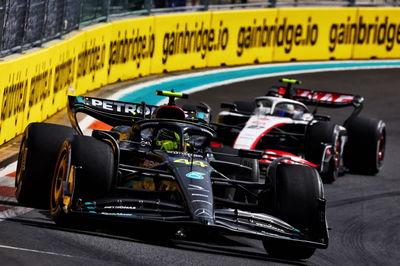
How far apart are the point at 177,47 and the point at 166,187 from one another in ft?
46.9

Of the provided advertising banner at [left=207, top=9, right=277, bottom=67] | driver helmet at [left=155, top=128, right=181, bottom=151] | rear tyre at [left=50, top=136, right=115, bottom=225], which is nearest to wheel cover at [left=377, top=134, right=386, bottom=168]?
driver helmet at [left=155, top=128, right=181, bottom=151]

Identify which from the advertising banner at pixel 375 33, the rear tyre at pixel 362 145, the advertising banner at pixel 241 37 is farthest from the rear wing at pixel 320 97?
the advertising banner at pixel 375 33

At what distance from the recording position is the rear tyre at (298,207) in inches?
398

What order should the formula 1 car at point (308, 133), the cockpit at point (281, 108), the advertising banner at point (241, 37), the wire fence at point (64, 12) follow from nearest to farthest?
the wire fence at point (64, 12) → the formula 1 car at point (308, 133) → the cockpit at point (281, 108) → the advertising banner at point (241, 37)

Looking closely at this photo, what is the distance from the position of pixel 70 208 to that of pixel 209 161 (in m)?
1.97

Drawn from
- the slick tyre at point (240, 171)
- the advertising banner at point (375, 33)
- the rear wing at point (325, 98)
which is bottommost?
the advertising banner at point (375, 33)

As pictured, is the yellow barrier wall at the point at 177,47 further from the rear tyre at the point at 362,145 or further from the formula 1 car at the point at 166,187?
the rear tyre at the point at 362,145

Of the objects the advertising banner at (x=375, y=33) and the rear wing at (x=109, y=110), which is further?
the advertising banner at (x=375, y=33)

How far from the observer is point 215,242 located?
34.8 ft

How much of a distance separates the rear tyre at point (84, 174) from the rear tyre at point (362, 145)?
7.56 m

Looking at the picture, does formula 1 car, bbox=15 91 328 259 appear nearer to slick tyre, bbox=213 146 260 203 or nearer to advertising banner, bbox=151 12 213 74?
slick tyre, bbox=213 146 260 203

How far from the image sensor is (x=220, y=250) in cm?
1020

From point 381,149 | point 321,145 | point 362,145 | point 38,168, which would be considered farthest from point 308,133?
point 38,168

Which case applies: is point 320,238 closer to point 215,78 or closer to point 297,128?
point 297,128
